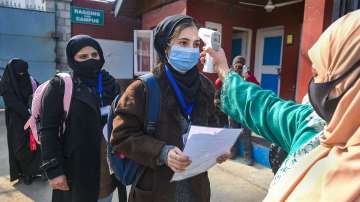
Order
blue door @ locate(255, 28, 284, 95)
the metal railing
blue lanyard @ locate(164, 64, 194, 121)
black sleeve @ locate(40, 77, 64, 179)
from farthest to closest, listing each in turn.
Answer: the metal railing, blue door @ locate(255, 28, 284, 95), black sleeve @ locate(40, 77, 64, 179), blue lanyard @ locate(164, 64, 194, 121)

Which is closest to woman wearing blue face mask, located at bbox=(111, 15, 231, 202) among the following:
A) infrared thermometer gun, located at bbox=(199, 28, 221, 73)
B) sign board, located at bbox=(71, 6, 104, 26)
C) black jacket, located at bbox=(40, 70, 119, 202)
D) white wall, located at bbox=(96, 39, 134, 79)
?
infrared thermometer gun, located at bbox=(199, 28, 221, 73)

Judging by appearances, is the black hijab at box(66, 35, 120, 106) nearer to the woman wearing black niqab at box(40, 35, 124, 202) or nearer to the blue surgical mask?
the woman wearing black niqab at box(40, 35, 124, 202)

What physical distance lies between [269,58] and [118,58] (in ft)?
14.1

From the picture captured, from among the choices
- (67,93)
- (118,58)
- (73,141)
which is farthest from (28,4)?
(73,141)

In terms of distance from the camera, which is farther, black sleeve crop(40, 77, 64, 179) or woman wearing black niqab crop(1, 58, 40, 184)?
woman wearing black niqab crop(1, 58, 40, 184)

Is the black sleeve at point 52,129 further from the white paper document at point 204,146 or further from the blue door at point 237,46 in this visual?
the blue door at point 237,46

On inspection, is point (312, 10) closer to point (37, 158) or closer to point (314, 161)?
point (314, 161)

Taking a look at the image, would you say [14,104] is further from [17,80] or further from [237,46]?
[237,46]

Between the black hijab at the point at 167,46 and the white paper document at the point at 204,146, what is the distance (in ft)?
0.97

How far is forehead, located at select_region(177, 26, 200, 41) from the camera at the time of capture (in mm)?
1592

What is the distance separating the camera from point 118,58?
28.5 feet

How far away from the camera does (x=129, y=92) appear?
1.51 metres

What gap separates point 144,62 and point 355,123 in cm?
707

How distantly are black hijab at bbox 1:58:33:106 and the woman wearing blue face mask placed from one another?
9.23 feet
